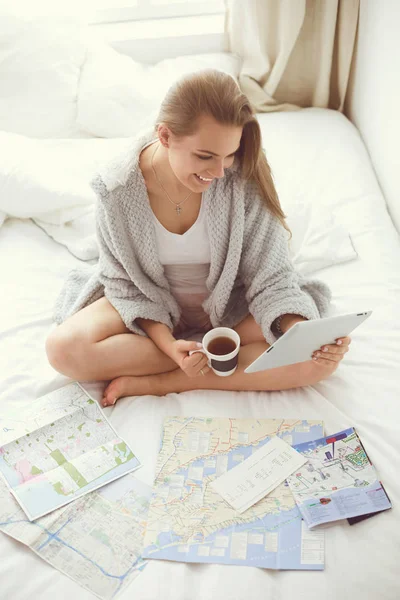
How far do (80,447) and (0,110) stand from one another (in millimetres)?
1436

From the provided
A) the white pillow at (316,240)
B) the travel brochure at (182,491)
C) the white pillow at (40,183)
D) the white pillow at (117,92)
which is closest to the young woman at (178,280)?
the travel brochure at (182,491)

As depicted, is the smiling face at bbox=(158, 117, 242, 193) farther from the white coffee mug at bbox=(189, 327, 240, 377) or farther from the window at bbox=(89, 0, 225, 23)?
the window at bbox=(89, 0, 225, 23)

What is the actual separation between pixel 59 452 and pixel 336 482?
2.05 ft

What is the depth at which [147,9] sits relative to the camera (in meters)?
2.40

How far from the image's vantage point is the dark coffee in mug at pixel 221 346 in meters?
1.29

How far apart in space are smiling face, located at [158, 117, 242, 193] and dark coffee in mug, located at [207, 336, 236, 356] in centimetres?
36

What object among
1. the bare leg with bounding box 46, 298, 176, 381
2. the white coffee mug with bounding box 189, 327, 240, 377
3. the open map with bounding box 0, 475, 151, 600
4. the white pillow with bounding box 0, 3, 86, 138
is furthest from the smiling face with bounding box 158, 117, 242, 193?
the white pillow with bounding box 0, 3, 86, 138

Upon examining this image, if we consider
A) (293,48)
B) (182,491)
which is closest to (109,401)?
(182,491)

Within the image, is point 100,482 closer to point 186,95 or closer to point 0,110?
point 186,95

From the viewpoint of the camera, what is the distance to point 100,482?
3.88 feet

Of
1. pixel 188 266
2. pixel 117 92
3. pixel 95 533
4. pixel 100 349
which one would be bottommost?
pixel 95 533

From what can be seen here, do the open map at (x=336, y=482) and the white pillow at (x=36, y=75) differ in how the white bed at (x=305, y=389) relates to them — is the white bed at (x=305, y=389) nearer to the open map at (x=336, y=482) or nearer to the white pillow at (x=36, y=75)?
the open map at (x=336, y=482)

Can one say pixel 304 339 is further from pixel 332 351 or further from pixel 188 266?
pixel 188 266

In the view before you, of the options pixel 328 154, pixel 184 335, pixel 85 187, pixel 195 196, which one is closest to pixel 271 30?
pixel 328 154
